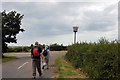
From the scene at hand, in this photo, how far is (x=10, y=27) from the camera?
47688 mm

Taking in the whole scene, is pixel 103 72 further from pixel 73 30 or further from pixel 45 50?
pixel 73 30

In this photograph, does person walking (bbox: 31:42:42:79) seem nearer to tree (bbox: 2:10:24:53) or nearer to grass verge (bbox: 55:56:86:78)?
grass verge (bbox: 55:56:86:78)

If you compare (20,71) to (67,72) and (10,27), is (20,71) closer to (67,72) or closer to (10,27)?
(67,72)

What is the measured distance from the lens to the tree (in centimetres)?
4644

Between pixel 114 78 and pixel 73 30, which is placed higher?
pixel 73 30

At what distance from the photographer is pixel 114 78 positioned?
11.6 m

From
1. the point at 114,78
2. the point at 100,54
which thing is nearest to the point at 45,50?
the point at 100,54

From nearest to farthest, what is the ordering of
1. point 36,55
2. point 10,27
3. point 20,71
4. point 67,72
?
1. point 36,55
2. point 67,72
3. point 20,71
4. point 10,27

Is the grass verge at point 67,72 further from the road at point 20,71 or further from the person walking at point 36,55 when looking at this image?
the person walking at point 36,55

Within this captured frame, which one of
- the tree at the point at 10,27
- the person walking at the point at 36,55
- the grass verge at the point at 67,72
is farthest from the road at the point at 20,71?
the tree at the point at 10,27

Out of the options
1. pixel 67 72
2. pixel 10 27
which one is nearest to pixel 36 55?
pixel 67 72

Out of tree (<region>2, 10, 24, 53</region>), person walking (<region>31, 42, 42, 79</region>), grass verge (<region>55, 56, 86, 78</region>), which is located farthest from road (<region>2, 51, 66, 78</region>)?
tree (<region>2, 10, 24, 53</region>)

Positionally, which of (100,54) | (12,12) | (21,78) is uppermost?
(12,12)

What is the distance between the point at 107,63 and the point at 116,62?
757mm
